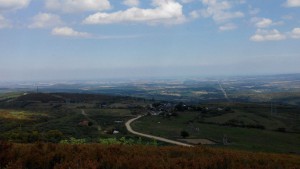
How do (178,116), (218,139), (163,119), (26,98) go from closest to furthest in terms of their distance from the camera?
(218,139), (163,119), (178,116), (26,98)

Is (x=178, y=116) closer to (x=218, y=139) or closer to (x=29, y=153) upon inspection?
(x=218, y=139)

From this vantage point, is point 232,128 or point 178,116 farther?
point 178,116

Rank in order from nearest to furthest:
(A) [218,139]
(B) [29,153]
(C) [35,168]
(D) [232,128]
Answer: (C) [35,168]
(B) [29,153]
(A) [218,139]
(D) [232,128]

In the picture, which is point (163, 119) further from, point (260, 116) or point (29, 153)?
point (29, 153)

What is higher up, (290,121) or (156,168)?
(156,168)

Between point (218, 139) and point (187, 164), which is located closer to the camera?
point (187, 164)

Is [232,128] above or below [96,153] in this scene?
below

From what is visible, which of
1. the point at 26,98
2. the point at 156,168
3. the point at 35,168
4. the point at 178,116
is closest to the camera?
the point at 156,168

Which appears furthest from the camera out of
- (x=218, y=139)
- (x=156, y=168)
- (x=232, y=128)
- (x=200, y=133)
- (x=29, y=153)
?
(x=232, y=128)

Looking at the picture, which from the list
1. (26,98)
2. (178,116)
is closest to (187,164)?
(178,116)

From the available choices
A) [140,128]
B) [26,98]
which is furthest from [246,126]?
[26,98]
